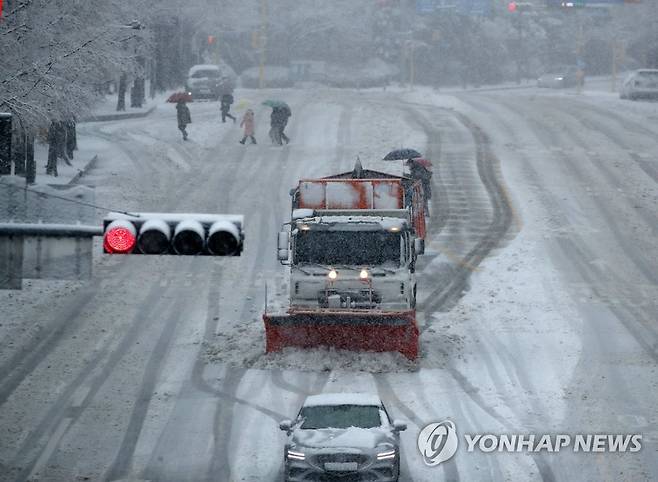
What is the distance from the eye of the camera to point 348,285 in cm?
2152

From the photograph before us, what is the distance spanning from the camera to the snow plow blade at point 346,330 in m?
20.8

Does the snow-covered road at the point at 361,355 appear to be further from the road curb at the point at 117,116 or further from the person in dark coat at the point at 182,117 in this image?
the road curb at the point at 117,116

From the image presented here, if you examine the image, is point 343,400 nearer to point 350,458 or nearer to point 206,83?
point 350,458

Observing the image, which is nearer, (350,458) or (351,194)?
(350,458)

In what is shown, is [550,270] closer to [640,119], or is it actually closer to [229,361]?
[229,361]

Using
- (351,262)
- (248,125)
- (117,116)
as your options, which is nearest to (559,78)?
(117,116)

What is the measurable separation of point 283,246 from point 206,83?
36741mm

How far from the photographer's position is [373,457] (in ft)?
48.8

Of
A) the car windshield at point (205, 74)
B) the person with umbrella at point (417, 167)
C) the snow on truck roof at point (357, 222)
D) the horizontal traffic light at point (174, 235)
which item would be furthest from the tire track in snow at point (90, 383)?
the car windshield at point (205, 74)

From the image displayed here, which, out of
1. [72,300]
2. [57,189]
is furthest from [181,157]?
[57,189]

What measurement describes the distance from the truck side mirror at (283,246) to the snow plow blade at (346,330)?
44.3 inches

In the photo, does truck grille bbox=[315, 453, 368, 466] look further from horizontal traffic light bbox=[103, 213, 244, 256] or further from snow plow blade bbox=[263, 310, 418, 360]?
snow plow blade bbox=[263, 310, 418, 360]

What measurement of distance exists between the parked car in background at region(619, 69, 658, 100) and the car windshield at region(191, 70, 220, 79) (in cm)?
2044

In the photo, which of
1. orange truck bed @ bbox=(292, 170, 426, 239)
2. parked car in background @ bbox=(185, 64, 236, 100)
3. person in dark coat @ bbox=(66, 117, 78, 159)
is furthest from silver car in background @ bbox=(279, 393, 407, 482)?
parked car in background @ bbox=(185, 64, 236, 100)
